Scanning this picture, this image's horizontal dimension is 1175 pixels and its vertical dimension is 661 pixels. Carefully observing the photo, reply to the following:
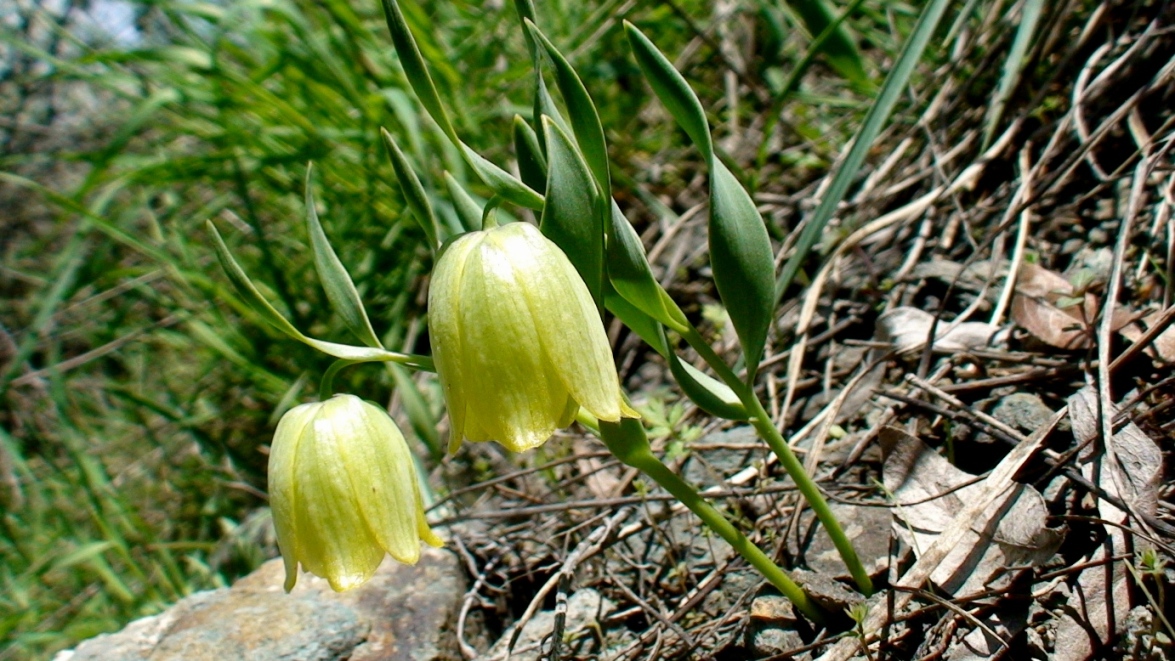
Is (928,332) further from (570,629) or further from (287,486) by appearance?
(287,486)

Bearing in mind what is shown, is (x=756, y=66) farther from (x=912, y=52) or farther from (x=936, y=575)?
(x=936, y=575)

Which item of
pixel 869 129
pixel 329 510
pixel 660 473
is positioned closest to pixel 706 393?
pixel 660 473

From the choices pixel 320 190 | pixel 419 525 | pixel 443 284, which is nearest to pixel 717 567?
pixel 419 525

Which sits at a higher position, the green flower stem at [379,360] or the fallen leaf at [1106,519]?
the green flower stem at [379,360]

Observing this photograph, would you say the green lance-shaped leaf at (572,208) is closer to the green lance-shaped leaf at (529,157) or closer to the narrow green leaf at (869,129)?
the green lance-shaped leaf at (529,157)

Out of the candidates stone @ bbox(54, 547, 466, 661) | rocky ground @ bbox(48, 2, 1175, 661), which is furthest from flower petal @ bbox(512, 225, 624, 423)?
stone @ bbox(54, 547, 466, 661)

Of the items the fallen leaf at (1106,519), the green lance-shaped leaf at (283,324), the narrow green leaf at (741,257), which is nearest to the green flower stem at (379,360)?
the green lance-shaped leaf at (283,324)
